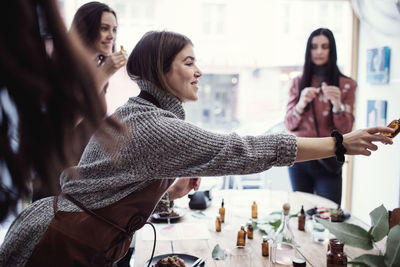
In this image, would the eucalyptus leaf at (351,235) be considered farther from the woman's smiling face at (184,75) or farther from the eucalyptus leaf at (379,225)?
the woman's smiling face at (184,75)

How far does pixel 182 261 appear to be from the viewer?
51.6 inches

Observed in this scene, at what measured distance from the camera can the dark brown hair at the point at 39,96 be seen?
1.30 feet

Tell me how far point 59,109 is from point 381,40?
11.6 feet

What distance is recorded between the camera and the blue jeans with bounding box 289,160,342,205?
104 inches

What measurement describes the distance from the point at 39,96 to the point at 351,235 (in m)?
0.71

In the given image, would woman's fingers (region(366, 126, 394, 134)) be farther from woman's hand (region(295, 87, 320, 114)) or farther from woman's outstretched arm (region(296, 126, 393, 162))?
woman's hand (region(295, 87, 320, 114))

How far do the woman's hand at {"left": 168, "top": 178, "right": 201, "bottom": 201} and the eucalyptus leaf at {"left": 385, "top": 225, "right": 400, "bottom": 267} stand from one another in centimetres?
89

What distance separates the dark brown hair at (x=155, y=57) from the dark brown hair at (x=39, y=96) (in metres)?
0.94

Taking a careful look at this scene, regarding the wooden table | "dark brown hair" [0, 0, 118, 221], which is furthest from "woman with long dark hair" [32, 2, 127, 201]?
"dark brown hair" [0, 0, 118, 221]

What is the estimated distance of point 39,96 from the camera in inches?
16.3

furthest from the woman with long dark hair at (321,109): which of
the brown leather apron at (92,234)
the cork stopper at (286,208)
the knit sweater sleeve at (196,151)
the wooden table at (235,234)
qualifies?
the brown leather apron at (92,234)

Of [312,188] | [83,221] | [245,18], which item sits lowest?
[312,188]

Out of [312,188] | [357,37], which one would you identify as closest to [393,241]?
[312,188]

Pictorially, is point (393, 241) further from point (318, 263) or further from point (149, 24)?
point (149, 24)
